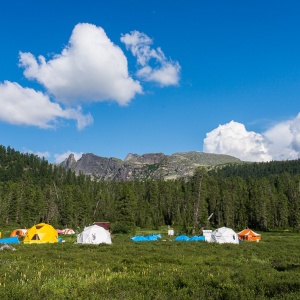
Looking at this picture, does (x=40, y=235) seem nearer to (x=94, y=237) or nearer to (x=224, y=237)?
(x=94, y=237)

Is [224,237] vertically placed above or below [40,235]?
below

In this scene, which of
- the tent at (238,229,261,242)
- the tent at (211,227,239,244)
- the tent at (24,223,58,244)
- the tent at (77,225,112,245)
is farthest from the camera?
the tent at (238,229,261,242)

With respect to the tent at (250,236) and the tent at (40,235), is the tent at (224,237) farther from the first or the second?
the tent at (40,235)

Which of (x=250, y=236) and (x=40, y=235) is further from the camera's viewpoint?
(x=250, y=236)

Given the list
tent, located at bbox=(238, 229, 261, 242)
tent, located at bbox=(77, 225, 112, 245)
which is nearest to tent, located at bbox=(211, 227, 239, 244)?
tent, located at bbox=(238, 229, 261, 242)

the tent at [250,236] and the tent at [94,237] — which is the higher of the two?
the tent at [94,237]

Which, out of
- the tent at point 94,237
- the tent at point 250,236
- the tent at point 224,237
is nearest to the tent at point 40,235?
the tent at point 94,237

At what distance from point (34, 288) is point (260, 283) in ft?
32.5

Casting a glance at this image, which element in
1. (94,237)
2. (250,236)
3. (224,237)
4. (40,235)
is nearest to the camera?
(94,237)

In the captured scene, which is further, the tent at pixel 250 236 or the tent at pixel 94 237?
the tent at pixel 250 236

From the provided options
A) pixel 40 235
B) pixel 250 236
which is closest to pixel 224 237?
pixel 250 236

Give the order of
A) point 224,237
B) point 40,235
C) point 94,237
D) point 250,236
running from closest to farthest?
point 94,237 < point 224,237 < point 40,235 < point 250,236

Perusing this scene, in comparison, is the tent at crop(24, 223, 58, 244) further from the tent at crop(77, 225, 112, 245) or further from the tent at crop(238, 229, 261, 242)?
the tent at crop(238, 229, 261, 242)

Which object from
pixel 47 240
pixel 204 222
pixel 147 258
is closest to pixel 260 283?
pixel 147 258
